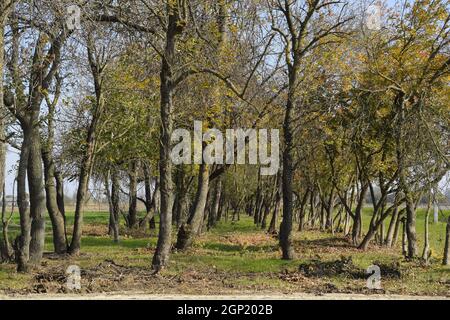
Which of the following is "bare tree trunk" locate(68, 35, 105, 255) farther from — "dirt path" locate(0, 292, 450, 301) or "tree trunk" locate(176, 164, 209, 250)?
"dirt path" locate(0, 292, 450, 301)

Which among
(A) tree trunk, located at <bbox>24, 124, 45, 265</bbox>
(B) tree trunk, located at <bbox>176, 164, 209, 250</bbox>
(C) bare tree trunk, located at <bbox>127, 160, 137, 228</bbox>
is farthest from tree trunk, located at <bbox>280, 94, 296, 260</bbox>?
(C) bare tree trunk, located at <bbox>127, 160, 137, 228</bbox>

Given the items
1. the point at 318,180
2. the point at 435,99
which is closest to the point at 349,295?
the point at 435,99

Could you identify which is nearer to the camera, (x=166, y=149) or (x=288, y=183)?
(x=166, y=149)

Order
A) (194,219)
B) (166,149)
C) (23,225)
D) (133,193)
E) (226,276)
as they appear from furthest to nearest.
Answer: (133,193) → (194,219) → (166,149) → (23,225) → (226,276)

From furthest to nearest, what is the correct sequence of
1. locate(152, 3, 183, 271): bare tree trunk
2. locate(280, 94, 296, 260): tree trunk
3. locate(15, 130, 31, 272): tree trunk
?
locate(280, 94, 296, 260): tree trunk
locate(152, 3, 183, 271): bare tree trunk
locate(15, 130, 31, 272): tree trunk

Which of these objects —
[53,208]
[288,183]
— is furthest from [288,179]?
[53,208]

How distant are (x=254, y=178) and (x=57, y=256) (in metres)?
23.0

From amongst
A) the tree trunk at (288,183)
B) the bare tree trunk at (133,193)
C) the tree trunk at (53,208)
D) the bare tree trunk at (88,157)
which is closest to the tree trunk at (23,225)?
the bare tree trunk at (88,157)

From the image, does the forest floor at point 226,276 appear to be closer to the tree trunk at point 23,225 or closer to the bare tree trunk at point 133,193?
the tree trunk at point 23,225

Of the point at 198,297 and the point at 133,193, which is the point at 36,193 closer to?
the point at 198,297

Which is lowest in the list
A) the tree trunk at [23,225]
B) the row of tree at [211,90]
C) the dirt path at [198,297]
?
the dirt path at [198,297]

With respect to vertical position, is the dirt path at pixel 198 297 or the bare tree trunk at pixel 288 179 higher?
the bare tree trunk at pixel 288 179

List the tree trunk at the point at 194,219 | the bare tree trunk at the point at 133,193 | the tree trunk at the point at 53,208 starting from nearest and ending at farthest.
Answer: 1. the tree trunk at the point at 53,208
2. the tree trunk at the point at 194,219
3. the bare tree trunk at the point at 133,193

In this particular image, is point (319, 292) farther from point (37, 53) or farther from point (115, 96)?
point (115, 96)
